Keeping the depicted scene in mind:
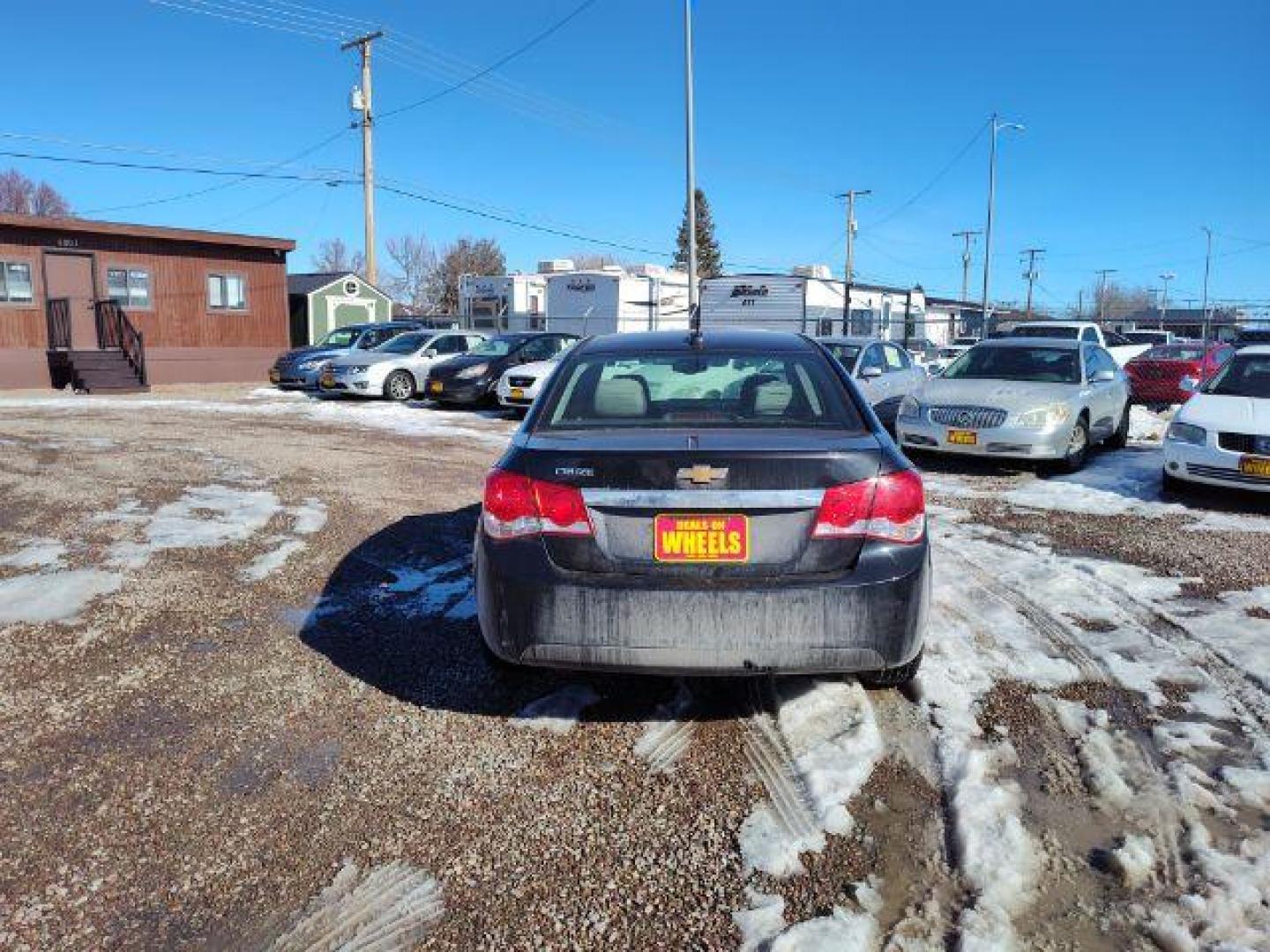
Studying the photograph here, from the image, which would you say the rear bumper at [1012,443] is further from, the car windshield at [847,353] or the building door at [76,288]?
the building door at [76,288]

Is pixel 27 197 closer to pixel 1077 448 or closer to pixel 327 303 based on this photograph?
pixel 327 303

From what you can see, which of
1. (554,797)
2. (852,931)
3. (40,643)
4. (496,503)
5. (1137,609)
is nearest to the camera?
(852,931)

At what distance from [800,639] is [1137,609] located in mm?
2842


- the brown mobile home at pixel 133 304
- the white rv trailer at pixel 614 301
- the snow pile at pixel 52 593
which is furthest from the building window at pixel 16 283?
the snow pile at pixel 52 593

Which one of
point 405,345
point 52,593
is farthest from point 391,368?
point 52,593

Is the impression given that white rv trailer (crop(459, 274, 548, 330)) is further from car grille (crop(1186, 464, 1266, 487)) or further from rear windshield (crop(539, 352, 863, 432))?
rear windshield (crop(539, 352, 863, 432))

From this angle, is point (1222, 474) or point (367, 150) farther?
point (367, 150)

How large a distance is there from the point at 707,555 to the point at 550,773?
94 cm

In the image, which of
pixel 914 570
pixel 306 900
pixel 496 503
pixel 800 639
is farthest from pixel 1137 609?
pixel 306 900

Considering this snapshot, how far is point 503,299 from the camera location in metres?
38.4

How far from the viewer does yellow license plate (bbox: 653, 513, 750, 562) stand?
2.96 metres

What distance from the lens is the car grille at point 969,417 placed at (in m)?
9.19

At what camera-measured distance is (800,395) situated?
12.1 feet

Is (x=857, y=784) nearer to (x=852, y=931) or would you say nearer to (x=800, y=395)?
(x=852, y=931)
